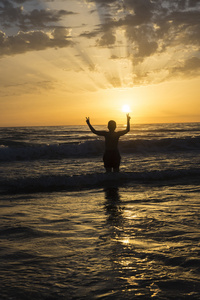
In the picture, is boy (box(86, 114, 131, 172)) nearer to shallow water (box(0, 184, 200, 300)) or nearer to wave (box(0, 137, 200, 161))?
shallow water (box(0, 184, 200, 300))

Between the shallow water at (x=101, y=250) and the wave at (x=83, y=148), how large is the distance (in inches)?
542

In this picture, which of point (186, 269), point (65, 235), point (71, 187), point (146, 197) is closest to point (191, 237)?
point (186, 269)

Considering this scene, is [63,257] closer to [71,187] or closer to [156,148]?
[71,187]

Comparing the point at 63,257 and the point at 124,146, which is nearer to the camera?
the point at 63,257

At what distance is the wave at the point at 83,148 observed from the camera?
20.3m

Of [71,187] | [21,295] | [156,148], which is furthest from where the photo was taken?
[156,148]

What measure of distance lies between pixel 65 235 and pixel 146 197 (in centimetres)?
356

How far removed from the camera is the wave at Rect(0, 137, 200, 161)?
66.6 ft

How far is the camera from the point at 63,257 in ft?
11.8

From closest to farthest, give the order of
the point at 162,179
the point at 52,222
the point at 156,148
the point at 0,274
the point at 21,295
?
the point at 21,295 < the point at 0,274 < the point at 52,222 < the point at 162,179 < the point at 156,148

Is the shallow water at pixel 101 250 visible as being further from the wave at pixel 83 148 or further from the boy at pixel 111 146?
the wave at pixel 83 148

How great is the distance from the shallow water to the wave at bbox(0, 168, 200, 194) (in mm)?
2548

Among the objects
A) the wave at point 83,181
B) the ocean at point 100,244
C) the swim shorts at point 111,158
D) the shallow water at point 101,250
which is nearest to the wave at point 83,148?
the wave at point 83,181

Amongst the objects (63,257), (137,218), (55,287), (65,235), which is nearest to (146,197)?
(137,218)
